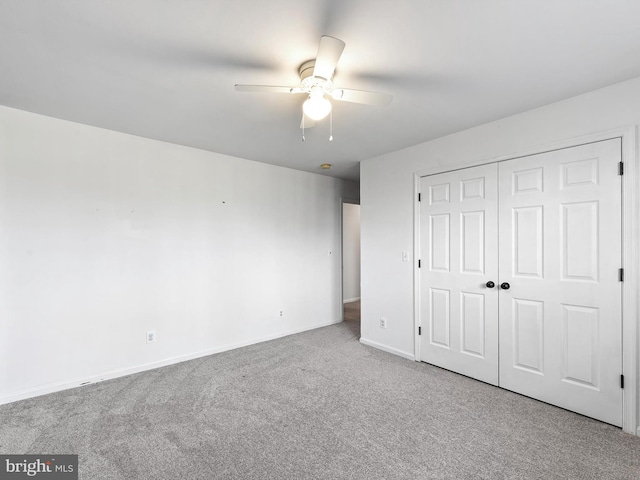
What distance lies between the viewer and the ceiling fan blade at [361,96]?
1.81 metres

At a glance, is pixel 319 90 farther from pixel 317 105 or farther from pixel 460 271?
pixel 460 271

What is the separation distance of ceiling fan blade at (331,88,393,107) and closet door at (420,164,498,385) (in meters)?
1.54

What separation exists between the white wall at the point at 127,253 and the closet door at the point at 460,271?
1.98m

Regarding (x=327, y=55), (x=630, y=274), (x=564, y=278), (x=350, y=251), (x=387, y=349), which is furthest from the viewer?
(x=350, y=251)

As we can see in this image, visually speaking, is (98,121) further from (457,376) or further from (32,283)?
(457,376)

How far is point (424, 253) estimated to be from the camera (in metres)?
3.35

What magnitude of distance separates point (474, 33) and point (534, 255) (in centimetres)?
183

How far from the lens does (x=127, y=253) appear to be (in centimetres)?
307

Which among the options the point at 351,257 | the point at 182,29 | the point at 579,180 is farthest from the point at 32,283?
the point at 351,257

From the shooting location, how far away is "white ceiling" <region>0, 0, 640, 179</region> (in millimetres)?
1459

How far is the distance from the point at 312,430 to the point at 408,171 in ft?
9.03

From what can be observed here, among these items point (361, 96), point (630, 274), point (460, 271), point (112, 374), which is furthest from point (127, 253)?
point (630, 274)

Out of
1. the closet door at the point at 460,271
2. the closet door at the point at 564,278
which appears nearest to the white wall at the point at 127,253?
the closet door at the point at 460,271

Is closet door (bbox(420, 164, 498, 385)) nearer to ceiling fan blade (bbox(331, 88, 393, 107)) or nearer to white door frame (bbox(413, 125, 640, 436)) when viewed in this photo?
white door frame (bbox(413, 125, 640, 436))
